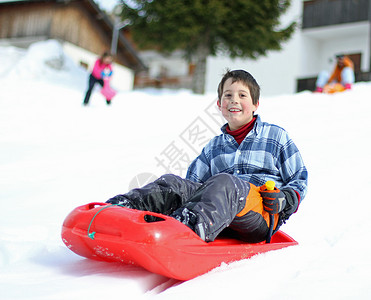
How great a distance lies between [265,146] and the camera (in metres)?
1.94

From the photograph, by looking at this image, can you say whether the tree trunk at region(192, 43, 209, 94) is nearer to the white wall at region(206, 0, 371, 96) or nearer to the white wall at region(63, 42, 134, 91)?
the white wall at region(206, 0, 371, 96)

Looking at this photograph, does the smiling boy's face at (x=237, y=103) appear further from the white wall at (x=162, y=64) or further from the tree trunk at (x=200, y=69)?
the white wall at (x=162, y=64)

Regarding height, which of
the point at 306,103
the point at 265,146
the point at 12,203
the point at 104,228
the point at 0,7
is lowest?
the point at 12,203

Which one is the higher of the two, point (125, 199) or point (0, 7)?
point (0, 7)

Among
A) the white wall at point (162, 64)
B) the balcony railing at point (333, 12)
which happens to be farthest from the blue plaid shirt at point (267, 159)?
the white wall at point (162, 64)

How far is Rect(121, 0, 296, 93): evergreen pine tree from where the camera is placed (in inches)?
369

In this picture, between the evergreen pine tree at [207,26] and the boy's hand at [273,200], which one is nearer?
the boy's hand at [273,200]

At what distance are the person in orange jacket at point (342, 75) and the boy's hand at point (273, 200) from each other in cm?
692

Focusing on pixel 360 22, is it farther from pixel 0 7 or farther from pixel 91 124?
pixel 0 7

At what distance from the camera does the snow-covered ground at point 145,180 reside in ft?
4.55

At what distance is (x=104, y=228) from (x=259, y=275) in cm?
65

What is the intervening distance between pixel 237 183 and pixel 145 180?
1.95 m

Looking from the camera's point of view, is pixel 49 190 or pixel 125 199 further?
pixel 49 190

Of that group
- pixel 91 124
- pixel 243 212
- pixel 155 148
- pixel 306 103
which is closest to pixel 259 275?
pixel 243 212
